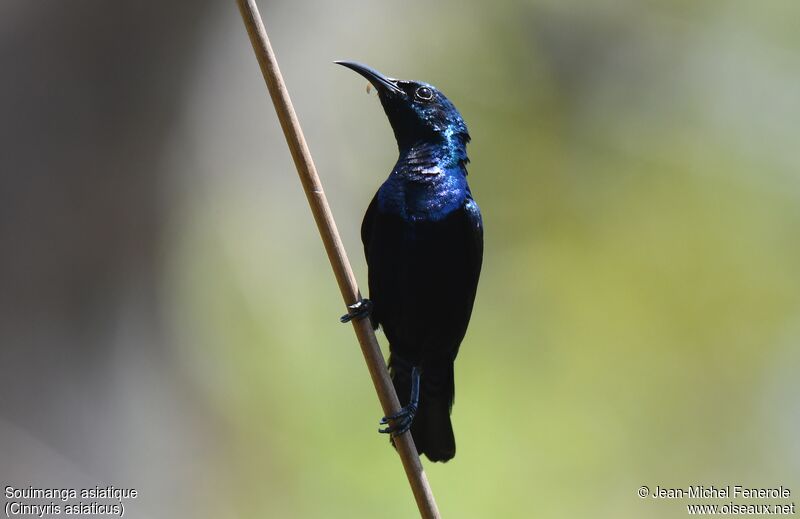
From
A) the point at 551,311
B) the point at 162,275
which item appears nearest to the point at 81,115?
the point at 162,275

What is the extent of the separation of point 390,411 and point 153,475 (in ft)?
13.3

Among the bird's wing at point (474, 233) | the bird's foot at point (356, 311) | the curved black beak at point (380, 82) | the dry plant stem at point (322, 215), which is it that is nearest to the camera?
the dry plant stem at point (322, 215)

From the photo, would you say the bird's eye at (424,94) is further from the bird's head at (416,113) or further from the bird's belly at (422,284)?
the bird's belly at (422,284)

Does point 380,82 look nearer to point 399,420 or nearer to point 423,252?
point 423,252

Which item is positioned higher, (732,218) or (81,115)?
(81,115)

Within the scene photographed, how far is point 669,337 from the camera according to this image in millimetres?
8156

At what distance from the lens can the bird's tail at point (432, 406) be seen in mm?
4262

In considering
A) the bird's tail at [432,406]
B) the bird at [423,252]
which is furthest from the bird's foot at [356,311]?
the bird's tail at [432,406]

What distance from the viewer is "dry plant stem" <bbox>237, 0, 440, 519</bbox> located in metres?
2.59

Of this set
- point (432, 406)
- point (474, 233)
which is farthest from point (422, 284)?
point (432, 406)

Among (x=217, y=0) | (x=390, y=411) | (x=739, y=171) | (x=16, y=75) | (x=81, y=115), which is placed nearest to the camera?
(x=390, y=411)

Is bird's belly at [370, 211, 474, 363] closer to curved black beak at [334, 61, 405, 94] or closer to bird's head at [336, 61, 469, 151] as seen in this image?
bird's head at [336, 61, 469, 151]

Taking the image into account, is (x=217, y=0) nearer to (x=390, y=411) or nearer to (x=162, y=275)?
(x=162, y=275)

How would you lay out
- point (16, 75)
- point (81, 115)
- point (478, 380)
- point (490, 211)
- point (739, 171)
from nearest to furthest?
point (16, 75), point (81, 115), point (478, 380), point (490, 211), point (739, 171)
